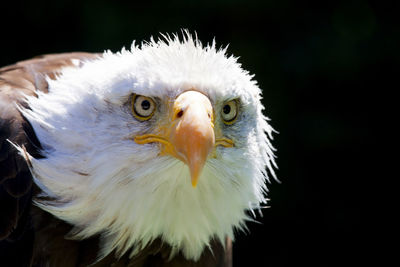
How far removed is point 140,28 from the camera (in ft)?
18.9

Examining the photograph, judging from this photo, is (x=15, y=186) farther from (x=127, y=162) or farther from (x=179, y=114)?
(x=179, y=114)

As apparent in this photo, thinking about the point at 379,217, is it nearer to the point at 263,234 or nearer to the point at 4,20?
the point at 263,234

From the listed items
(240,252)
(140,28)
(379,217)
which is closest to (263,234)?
(240,252)

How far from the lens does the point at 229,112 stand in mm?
2826

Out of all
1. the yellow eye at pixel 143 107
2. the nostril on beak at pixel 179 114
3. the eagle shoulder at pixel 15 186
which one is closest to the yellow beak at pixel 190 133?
the nostril on beak at pixel 179 114

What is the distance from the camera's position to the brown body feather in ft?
9.02

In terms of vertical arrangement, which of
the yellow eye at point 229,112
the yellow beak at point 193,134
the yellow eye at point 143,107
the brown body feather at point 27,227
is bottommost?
the brown body feather at point 27,227

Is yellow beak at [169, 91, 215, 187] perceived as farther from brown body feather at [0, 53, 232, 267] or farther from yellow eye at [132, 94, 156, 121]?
brown body feather at [0, 53, 232, 267]

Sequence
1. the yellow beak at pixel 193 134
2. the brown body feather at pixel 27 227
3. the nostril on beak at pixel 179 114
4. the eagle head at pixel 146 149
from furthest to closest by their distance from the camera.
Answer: the brown body feather at pixel 27 227, the eagle head at pixel 146 149, the nostril on beak at pixel 179 114, the yellow beak at pixel 193 134

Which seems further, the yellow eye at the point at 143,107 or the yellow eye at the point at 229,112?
the yellow eye at the point at 229,112

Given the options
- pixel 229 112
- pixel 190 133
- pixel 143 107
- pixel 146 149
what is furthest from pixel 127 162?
pixel 229 112

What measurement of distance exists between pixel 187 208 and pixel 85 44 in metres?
3.28

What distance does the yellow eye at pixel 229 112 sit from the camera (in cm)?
281

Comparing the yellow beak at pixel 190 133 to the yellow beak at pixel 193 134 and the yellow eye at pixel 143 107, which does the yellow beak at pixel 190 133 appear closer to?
the yellow beak at pixel 193 134
